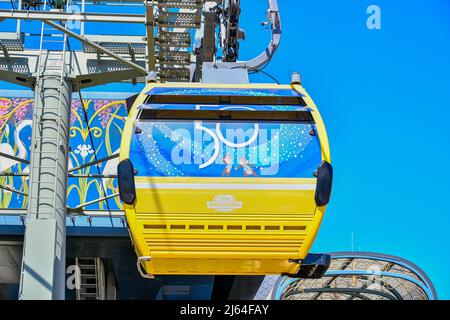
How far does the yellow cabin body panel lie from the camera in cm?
858

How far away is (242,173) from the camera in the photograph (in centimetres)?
870

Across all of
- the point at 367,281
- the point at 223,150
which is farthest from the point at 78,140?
the point at 223,150

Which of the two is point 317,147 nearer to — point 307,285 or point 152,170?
point 152,170

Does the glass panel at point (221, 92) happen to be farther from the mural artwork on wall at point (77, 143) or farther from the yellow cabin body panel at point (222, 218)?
the mural artwork on wall at point (77, 143)

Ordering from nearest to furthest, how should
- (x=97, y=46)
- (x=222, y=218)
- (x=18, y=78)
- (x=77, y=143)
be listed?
(x=222, y=218), (x=97, y=46), (x=18, y=78), (x=77, y=143)

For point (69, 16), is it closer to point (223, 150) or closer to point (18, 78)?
point (18, 78)

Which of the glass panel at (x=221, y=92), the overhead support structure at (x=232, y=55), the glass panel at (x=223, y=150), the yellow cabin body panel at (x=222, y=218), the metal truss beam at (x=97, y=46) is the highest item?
the metal truss beam at (x=97, y=46)

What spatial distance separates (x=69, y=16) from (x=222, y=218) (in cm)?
868

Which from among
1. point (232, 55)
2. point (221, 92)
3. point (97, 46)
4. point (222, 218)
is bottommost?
point (222, 218)

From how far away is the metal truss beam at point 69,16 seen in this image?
1559 cm

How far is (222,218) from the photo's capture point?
338 inches

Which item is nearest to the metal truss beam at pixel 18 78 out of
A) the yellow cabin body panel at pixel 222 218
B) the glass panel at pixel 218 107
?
the glass panel at pixel 218 107

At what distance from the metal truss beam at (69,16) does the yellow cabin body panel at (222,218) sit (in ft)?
25.9

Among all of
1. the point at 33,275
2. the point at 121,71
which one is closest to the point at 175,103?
the point at 33,275
